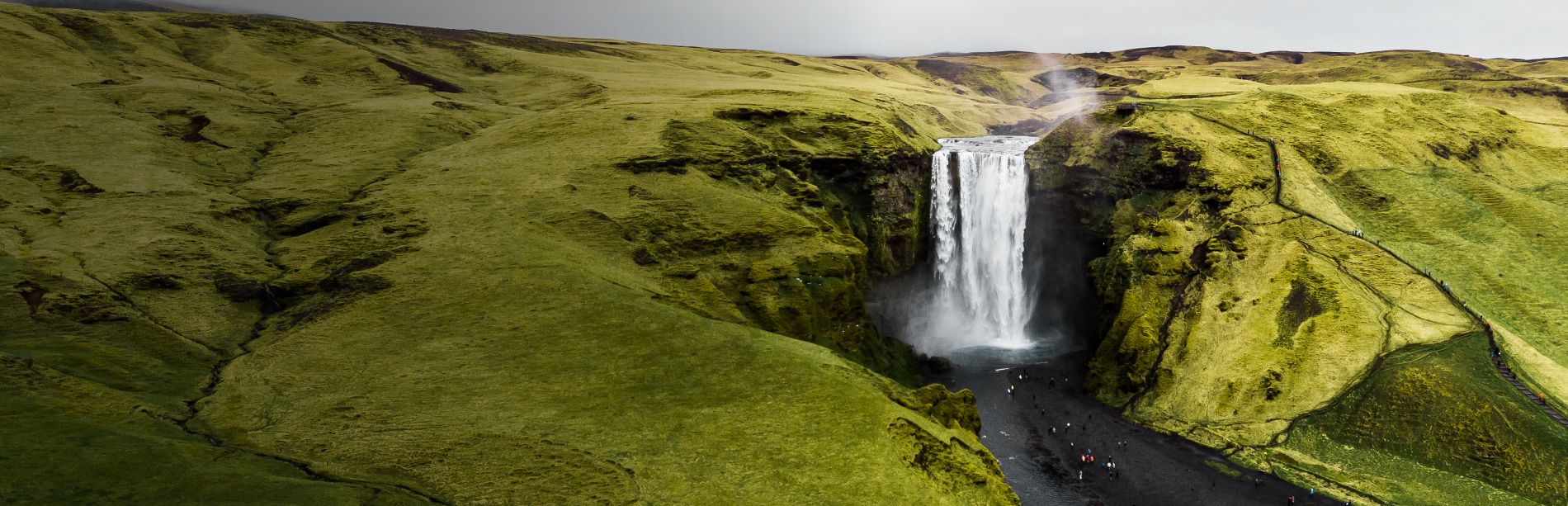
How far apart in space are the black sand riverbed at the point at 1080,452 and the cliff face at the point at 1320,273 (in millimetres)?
2264

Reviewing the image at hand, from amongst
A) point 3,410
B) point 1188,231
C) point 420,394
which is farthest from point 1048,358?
point 3,410

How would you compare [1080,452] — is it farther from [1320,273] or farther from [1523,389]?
[1523,389]

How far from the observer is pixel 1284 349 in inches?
2071

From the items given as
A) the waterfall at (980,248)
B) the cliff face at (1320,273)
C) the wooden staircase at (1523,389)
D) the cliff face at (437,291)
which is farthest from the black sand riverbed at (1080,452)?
the wooden staircase at (1523,389)

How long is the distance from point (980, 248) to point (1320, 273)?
91.6ft

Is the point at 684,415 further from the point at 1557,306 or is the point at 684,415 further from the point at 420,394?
the point at 1557,306

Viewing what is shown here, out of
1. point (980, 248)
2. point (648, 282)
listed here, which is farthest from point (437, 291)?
point (980, 248)

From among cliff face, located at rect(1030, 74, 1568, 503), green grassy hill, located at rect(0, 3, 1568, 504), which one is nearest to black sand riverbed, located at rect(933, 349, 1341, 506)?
cliff face, located at rect(1030, 74, 1568, 503)

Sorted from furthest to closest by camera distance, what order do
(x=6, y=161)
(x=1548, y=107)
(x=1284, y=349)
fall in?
(x=1548, y=107) < (x=1284, y=349) < (x=6, y=161)

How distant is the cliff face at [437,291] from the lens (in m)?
26.8

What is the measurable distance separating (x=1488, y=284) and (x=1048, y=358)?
32948mm

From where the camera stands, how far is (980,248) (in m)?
73.1

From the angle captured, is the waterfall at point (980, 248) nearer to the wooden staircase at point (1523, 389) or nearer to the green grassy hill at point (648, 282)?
the green grassy hill at point (648, 282)

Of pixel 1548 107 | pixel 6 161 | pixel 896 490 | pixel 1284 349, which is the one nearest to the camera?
pixel 896 490
